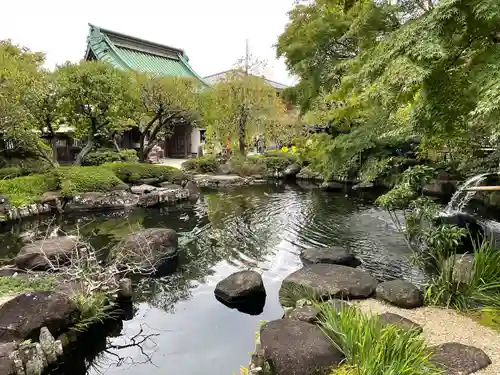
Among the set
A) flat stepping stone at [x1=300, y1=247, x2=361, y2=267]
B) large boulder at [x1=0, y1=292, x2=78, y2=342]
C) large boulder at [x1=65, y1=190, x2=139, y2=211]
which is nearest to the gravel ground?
flat stepping stone at [x1=300, y1=247, x2=361, y2=267]

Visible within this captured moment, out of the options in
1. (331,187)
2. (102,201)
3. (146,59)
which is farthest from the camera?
(146,59)

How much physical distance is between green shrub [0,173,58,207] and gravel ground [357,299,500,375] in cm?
1177

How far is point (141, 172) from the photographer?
16266 millimetres

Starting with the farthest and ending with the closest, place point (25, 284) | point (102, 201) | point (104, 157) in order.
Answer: point (104, 157)
point (102, 201)
point (25, 284)

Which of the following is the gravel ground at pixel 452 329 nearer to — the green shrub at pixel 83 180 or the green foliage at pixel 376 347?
the green foliage at pixel 376 347

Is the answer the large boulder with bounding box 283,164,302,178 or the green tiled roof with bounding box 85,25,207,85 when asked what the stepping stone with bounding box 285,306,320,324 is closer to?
the large boulder with bounding box 283,164,302,178

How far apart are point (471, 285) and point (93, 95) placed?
14.6 meters

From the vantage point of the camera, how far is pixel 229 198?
53.2 ft

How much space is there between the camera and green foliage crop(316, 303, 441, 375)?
3.25 m

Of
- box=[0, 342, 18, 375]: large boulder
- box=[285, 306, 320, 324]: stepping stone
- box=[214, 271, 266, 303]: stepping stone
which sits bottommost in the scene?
box=[214, 271, 266, 303]: stepping stone

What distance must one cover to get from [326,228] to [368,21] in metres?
6.47

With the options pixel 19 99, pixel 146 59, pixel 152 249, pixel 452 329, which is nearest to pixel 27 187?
pixel 19 99

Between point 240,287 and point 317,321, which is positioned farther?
point 240,287

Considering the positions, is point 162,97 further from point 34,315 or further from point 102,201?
point 34,315
